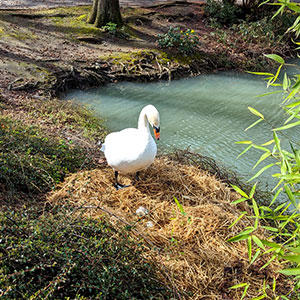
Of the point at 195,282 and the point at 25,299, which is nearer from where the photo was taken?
the point at 25,299

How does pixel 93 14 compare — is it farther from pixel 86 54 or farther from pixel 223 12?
pixel 223 12

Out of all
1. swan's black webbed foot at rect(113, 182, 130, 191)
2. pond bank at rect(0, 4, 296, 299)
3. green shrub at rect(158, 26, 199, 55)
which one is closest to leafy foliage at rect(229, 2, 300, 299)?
pond bank at rect(0, 4, 296, 299)

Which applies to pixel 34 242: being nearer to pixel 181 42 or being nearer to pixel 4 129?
Answer: pixel 4 129

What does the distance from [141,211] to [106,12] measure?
10506mm

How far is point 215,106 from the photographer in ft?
29.5

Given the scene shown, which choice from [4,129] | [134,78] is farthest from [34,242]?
[134,78]

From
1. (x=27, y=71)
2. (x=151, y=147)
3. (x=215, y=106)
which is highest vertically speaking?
(x=151, y=147)

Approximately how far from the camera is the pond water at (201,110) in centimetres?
666

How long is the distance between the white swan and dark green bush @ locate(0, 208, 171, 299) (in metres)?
1.17

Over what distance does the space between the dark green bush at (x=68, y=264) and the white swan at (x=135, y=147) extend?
3.82 ft

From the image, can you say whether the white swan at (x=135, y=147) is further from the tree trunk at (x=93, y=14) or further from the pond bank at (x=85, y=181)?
the tree trunk at (x=93, y=14)

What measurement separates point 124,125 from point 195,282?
4.82 meters

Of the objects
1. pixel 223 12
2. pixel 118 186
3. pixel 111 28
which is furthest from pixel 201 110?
pixel 223 12

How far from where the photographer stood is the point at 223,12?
53.3ft
